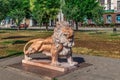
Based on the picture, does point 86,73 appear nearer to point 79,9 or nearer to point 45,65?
point 45,65

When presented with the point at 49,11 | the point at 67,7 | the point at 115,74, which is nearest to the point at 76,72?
the point at 115,74

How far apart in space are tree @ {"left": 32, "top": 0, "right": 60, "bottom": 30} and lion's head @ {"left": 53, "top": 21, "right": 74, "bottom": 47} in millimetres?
34821

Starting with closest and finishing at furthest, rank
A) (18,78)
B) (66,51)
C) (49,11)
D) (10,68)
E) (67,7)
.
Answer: (18,78) → (66,51) → (10,68) → (67,7) → (49,11)

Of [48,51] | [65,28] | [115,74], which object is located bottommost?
[115,74]

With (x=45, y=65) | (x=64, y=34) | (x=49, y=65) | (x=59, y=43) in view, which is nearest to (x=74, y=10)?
(x=45, y=65)

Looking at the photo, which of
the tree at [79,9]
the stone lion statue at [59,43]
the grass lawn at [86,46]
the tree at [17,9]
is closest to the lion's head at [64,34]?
the stone lion statue at [59,43]

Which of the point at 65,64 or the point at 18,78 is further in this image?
the point at 65,64

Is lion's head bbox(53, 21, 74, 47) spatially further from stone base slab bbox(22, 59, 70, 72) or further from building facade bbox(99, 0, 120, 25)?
building facade bbox(99, 0, 120, 25)

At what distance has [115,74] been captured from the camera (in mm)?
9188

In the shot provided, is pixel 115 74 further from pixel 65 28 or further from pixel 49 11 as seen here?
pixel 49 11

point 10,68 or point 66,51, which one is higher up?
point 66,51

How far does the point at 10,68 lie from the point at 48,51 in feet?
6.24

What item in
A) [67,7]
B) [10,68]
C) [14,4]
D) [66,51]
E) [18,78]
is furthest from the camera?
[14,4]

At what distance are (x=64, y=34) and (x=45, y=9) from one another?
116ft
